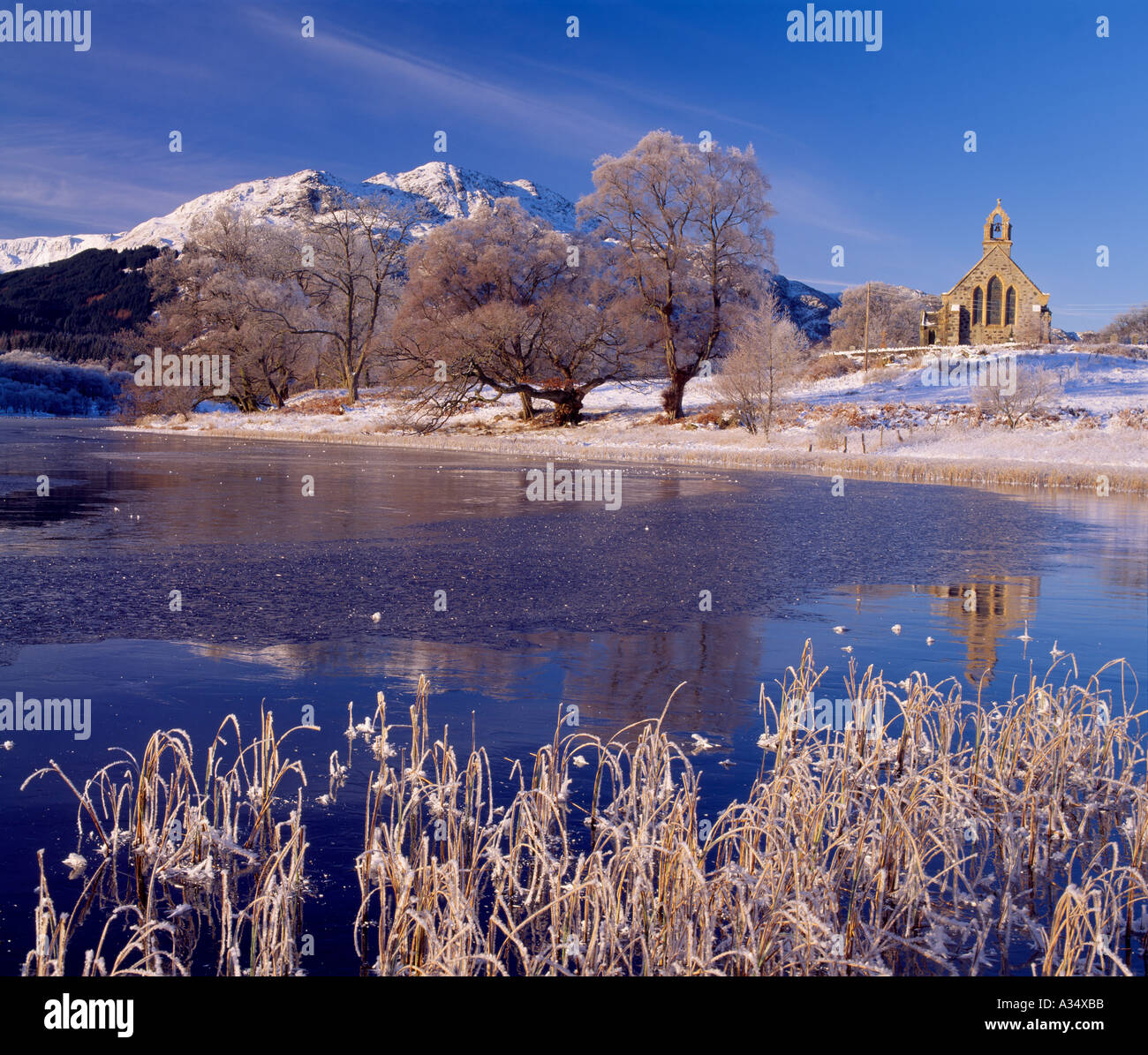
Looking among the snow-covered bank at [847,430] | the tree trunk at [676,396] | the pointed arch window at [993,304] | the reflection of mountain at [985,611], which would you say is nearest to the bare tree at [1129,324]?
the pointed arch window at [993,304]

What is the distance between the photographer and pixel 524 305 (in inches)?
2101

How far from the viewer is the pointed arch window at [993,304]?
291ft

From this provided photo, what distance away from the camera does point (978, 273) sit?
88.9m

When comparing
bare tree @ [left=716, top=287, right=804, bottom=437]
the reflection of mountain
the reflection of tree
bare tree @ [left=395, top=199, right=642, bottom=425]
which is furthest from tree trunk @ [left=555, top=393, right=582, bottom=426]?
the reflection of tree

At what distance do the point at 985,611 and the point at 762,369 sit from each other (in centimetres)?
3076

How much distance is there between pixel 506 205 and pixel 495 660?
4975cm

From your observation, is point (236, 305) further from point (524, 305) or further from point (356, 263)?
point (524, 305)

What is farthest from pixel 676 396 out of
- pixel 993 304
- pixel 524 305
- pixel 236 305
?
pixel 993 304

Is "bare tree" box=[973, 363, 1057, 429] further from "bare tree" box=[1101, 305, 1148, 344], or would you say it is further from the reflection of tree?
"bare tree" box=[1101, 305, 1148, 344]

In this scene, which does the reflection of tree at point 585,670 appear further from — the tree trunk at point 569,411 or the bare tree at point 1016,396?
the tree trunk at point 569,411

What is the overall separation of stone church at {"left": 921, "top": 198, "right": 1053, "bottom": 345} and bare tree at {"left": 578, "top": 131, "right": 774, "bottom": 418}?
43.8 m
